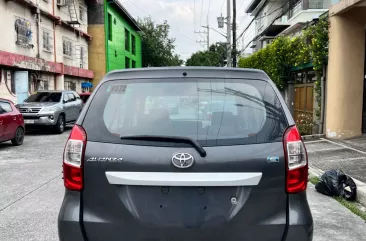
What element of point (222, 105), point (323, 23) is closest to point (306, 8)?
point (323, 23)

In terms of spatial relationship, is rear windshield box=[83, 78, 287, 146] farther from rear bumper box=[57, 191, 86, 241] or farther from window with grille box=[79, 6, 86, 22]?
window with grille box=[79, 6, 86, 22]

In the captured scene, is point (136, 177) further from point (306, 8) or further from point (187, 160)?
point (306, 8)

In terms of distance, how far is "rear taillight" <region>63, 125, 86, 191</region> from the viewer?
247cm

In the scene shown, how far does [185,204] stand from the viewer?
2.36 m

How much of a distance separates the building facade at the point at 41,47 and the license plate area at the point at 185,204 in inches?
639

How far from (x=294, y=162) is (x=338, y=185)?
3.87m

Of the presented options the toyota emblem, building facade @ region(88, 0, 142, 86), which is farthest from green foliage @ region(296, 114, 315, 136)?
building facade @ region(88, 0, 142, 86)

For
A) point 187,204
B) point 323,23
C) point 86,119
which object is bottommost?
point 187,204

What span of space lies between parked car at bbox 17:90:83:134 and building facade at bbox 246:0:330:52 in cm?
1259

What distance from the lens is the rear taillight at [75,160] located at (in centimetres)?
247

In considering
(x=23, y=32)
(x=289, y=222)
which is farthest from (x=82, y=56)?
(x=289, y=222)

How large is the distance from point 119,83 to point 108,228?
1.05 metres

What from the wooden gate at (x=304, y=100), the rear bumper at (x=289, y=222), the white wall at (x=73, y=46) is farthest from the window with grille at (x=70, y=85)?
the rear bumper at (x=289, y=222)

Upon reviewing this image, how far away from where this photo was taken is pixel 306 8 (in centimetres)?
3022
